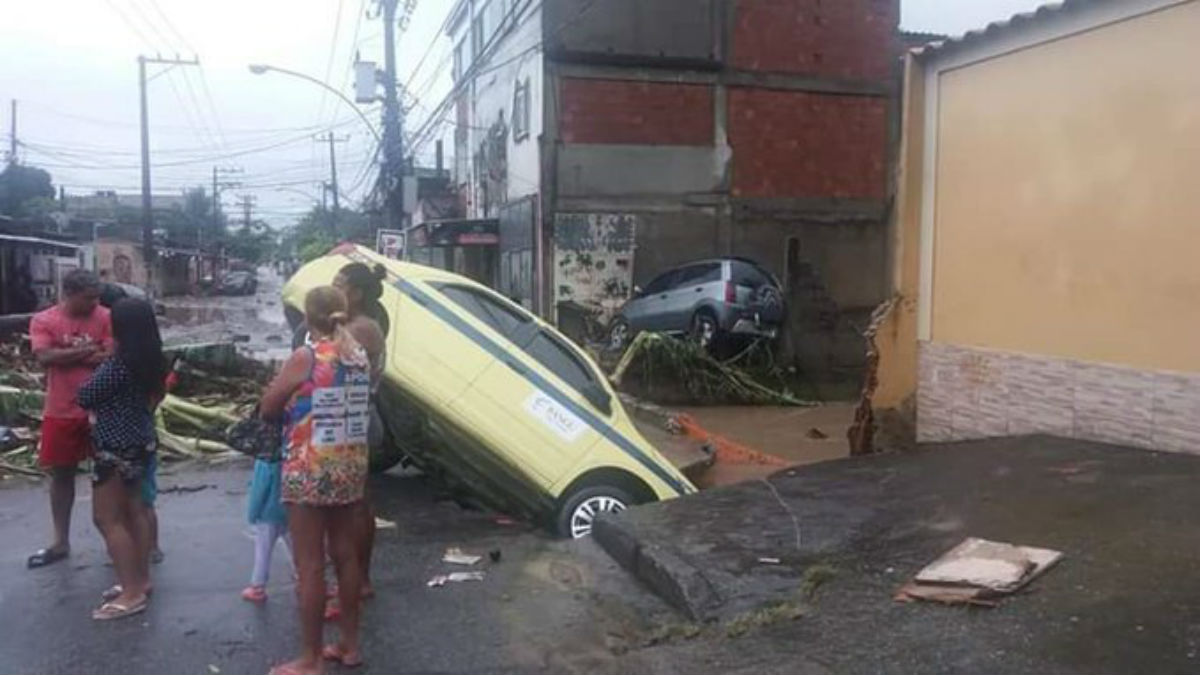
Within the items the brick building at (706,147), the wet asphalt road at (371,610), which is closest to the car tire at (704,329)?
the brick building at (706,147)

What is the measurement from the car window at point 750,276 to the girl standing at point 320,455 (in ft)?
44.2

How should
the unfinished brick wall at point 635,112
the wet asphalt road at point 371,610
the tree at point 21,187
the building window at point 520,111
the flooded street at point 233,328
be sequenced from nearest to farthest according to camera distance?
the wet asphalt road at point 371,610
the unfinished brick wall at point 635,112
the flooded street at point 233,328
the building window at point 520,111
the tree at point 21,187

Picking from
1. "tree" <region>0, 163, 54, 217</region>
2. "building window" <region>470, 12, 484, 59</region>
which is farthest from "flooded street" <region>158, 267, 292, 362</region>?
"tree" <region>0, 163, 54, 217</region>

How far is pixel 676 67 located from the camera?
22.1 metres

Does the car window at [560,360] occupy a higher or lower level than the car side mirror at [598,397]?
higher

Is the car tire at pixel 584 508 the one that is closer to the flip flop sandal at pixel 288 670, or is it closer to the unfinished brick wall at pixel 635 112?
the flip flop sandal at pixel 288 670

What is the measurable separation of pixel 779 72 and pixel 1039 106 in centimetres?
1552

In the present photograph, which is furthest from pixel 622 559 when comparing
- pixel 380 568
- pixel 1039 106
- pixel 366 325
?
pixel 1039 106

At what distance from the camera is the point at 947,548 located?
5.31 m

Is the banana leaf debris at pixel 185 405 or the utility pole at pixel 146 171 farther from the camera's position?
the utility pole at pixel 146 171

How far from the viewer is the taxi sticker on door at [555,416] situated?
6992mm

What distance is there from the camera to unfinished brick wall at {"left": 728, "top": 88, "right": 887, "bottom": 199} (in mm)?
22500

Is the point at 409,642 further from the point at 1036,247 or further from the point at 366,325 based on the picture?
the point at 1036,247

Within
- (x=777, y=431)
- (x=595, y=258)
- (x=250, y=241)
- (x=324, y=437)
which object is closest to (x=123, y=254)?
(x=595, y=258)
